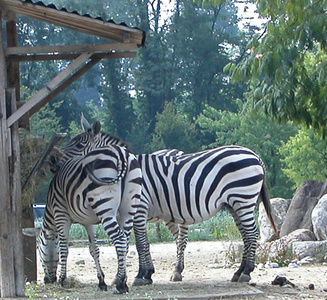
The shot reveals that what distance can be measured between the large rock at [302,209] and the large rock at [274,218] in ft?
1.01

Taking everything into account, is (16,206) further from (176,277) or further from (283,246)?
(283,246)

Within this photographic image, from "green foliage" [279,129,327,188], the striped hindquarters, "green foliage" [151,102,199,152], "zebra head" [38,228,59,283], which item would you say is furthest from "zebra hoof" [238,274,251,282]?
"green foliage" [151,102,199,152]

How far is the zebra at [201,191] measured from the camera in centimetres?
1123

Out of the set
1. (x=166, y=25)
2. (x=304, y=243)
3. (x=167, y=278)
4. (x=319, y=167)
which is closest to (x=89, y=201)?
(x=167, y=278)

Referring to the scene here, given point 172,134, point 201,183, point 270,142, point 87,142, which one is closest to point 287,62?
point 201,183

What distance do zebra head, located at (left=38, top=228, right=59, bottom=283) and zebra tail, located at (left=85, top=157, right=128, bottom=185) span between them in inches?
67.1

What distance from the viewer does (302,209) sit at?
1697 cm

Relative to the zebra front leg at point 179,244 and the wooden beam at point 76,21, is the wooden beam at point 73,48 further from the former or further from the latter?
the zebra front leg at point 179,244

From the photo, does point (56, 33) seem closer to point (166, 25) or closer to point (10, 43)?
point (166, 25)

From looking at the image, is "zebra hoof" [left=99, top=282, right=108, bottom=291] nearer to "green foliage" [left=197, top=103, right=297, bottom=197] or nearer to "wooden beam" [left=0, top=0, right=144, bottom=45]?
"wooden beam" [left=0, top=0, right=144, bottom=45]

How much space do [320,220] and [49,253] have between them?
6375 mm

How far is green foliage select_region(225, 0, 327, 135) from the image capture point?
9.68 meters

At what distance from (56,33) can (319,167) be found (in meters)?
32.8

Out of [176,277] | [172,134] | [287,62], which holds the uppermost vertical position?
[287,62]
